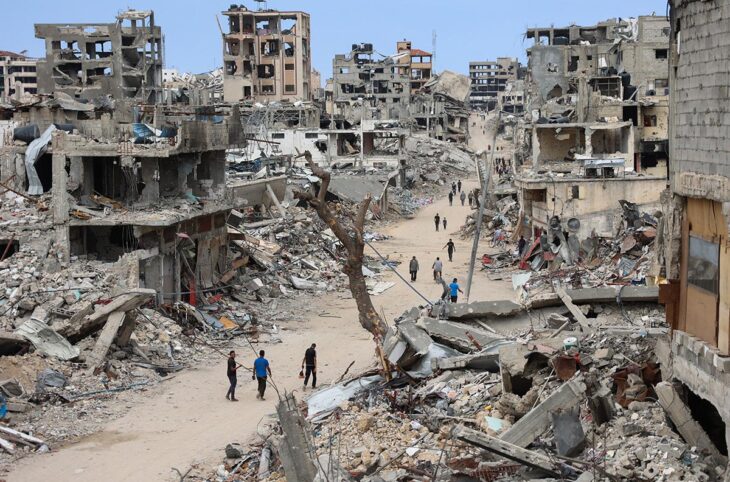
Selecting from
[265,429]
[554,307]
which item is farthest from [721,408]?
[265,429]

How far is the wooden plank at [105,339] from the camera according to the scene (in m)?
19.2

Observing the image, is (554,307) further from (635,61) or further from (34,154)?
(635,61)

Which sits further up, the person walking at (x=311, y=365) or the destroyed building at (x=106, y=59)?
the destroyed building at (x=106, y=59)

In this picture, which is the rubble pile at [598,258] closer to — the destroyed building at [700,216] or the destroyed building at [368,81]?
the destroyed building at [700,216]

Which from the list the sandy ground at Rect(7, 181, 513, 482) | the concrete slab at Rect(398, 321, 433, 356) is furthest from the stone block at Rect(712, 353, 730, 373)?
the sandy ground at Rect(7, 181, 513, 482)

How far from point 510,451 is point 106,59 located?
192 feet

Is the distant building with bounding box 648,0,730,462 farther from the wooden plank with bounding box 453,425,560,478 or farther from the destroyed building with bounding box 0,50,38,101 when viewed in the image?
the destroyed building with bounding box 0,50,38,101

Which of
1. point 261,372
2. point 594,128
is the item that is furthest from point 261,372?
point 594,128

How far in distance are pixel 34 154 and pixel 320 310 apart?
26.3ft

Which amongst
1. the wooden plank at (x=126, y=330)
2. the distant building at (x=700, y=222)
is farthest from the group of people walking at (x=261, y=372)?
the distant building at (x=700, y=222)

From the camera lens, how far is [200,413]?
17.9m

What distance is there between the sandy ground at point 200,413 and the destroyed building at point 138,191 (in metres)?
3.04

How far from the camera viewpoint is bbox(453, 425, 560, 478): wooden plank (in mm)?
10117

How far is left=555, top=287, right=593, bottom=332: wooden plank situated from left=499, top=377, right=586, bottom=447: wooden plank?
356 centimetres
